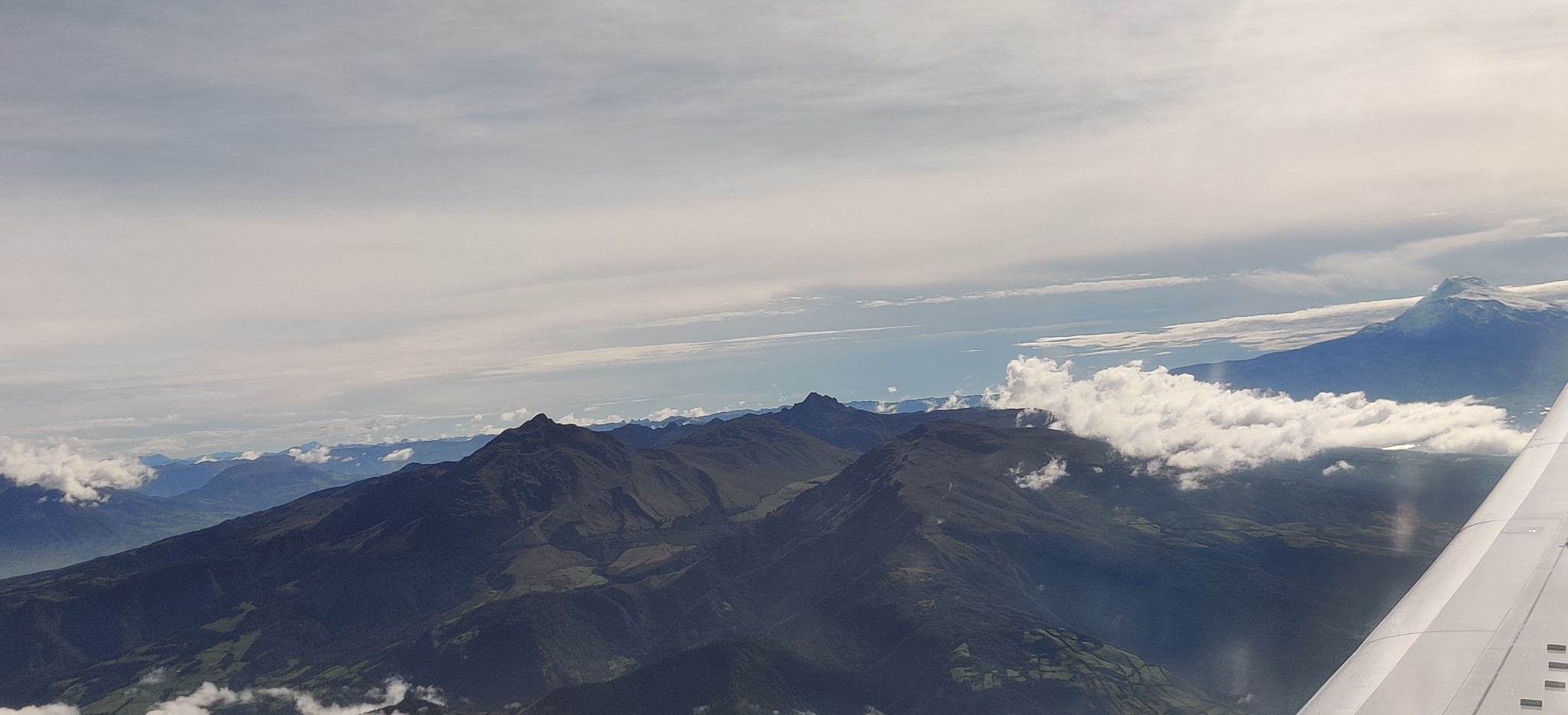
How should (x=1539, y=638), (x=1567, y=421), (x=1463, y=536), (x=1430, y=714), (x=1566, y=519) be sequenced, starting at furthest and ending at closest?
(x=1567, y=421)
(x=1463, y=536)
(x=1566, y=519)
(x=1539, y=638)
(x=1430, y=714)

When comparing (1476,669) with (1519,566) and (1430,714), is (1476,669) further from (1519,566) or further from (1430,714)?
(1519,566)

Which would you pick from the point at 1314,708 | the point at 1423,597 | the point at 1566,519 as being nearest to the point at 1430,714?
the point at 1314,708

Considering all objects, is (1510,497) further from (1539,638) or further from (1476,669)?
(1476,669)

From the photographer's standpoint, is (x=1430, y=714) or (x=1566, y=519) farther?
(x=1566, y=519)

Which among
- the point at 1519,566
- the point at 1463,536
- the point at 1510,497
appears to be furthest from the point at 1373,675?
the point at 1510,497

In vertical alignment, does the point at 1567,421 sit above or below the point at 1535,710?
above

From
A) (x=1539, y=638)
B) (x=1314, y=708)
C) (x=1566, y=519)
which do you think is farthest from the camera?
(x=1566, y=519)
